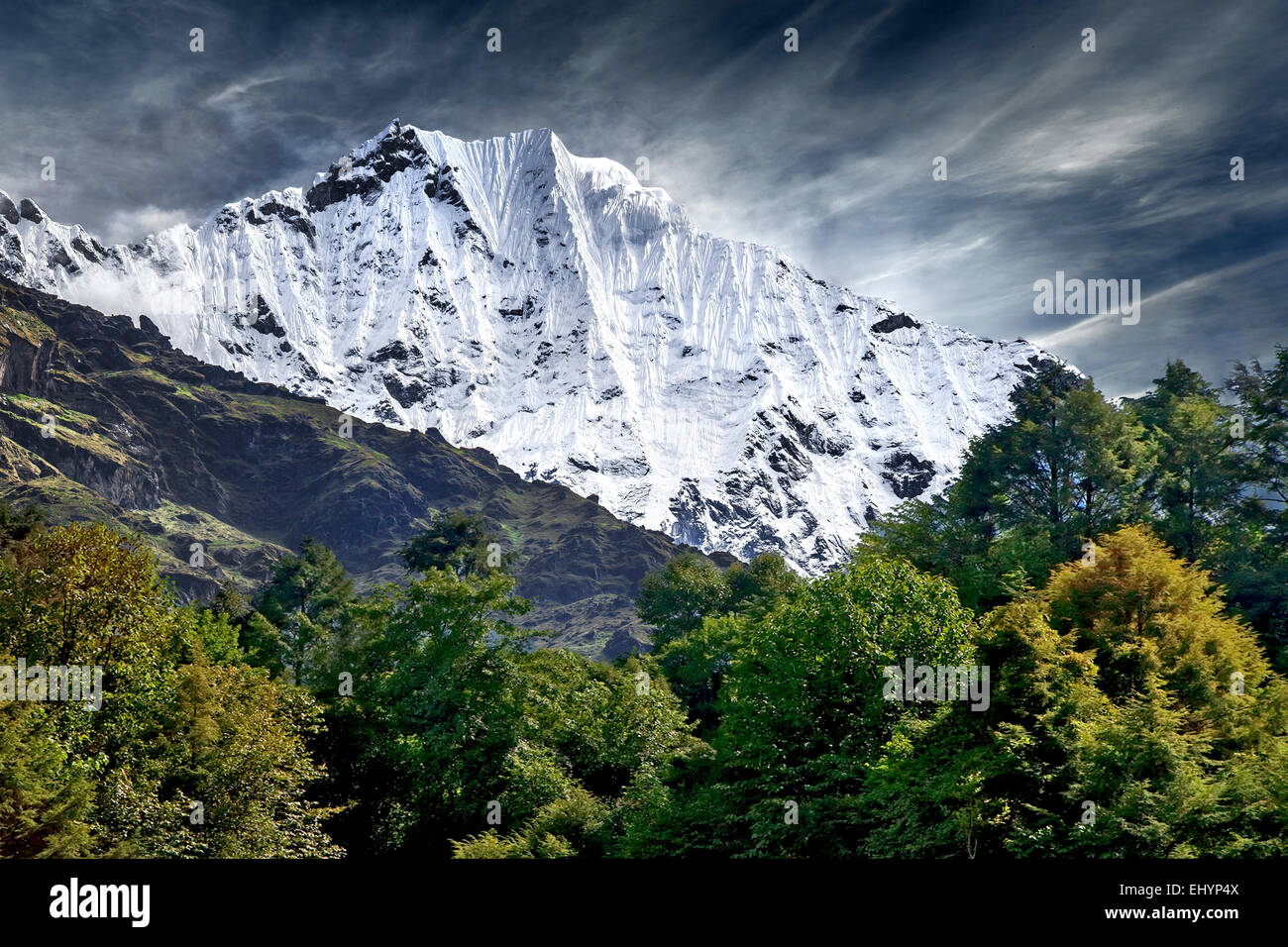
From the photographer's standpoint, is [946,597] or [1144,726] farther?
[946,597]

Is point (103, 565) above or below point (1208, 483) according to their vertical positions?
below

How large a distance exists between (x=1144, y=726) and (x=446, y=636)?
114 ft

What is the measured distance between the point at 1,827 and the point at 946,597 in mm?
35197

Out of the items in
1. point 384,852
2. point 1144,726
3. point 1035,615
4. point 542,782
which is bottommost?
point 384,852

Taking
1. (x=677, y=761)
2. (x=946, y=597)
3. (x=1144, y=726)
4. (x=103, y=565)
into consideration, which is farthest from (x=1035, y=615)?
(x=103, y=565)

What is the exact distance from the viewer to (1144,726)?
24109 millimetres

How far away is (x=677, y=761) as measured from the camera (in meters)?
41.9

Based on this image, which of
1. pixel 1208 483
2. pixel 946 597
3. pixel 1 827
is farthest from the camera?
pixel 1208 483

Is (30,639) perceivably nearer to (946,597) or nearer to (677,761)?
(677,761)

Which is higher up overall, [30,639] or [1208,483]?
[1208,483]

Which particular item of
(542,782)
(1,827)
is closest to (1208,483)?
(542,782)
